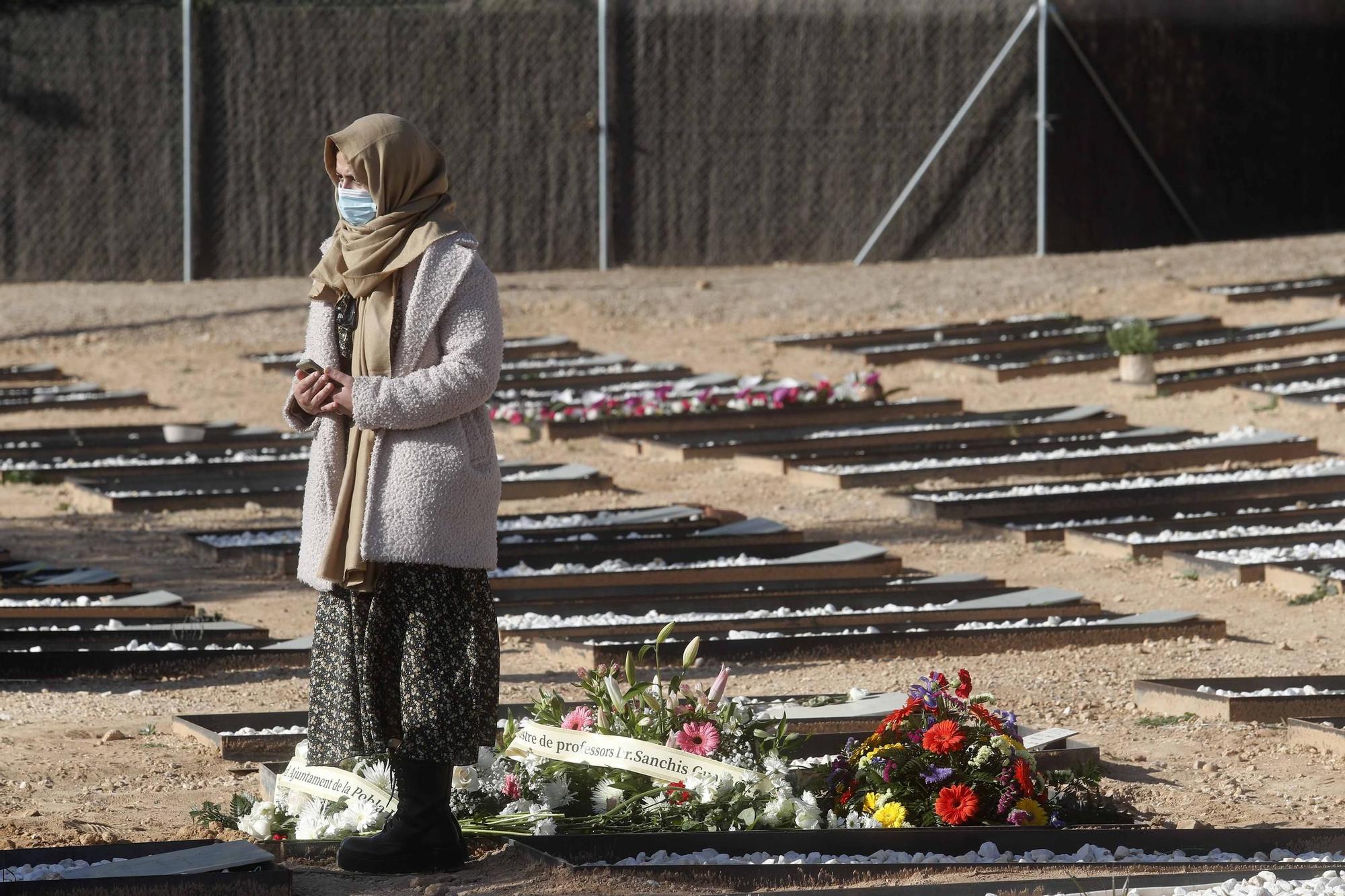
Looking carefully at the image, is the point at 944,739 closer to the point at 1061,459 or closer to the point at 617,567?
the point at 617,567

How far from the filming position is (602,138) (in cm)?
2014

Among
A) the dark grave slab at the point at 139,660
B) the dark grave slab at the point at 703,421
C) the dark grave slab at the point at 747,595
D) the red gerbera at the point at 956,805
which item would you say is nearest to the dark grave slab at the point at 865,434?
the dark grave slab at the point at 703,421

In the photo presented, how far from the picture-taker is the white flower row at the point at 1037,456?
39.1ft

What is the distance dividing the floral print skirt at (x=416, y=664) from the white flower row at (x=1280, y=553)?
214 inches

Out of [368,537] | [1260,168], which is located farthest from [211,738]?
[1260,168]

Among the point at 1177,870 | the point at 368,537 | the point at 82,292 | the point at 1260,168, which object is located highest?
the point at 1260,168

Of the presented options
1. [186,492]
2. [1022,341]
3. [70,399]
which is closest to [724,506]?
[186,492]

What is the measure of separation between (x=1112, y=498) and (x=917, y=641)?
347 centimetres

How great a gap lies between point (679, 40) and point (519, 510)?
33.7ft

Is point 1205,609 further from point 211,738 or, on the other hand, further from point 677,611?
point 211,738

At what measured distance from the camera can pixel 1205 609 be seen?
8.63 meters

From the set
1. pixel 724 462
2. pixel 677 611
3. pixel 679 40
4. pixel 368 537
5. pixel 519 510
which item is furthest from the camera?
pixel 679 40

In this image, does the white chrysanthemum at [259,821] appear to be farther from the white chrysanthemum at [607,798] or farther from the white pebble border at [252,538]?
the white pebble border at [252,538]

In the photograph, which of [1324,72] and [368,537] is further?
[1324,72]
